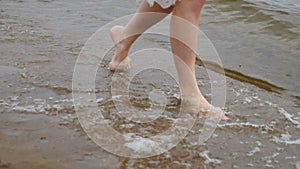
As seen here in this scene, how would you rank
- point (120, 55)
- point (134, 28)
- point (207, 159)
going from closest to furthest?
point (207, 159) → point (134, 28) → point (120, 55)

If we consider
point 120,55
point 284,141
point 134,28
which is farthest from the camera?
point 120,55

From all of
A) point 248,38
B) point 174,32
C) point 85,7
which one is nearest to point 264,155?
point 174,32

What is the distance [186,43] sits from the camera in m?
2.65

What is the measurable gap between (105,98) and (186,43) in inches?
20.2

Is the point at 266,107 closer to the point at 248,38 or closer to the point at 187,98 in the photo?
the point at 187,98

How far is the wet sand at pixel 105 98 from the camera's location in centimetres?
207

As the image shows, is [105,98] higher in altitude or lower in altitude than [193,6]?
lower

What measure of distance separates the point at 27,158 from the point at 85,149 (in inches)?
9.5

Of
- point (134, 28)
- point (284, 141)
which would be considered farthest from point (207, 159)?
point (134, 28)

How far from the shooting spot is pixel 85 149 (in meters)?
2.09

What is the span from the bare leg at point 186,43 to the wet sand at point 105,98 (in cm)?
16

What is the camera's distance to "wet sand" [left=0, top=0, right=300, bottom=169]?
6.80 feet

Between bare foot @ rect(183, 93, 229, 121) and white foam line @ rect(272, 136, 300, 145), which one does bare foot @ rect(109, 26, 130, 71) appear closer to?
bare foot @ rect(183, 93, 229, 121)

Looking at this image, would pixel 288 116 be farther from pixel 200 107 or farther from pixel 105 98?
pixel 105 98
